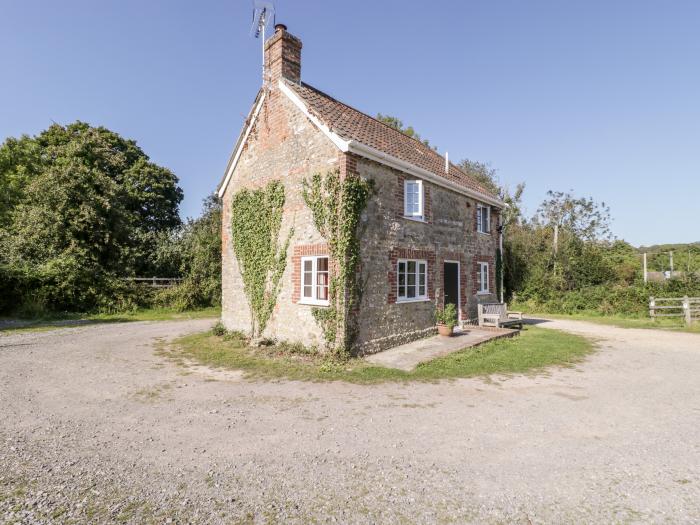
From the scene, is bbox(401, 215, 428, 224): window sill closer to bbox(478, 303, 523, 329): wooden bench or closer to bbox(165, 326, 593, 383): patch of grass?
bbox(165, 326, 593, 383): patch of grass

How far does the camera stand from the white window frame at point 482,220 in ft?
54.9

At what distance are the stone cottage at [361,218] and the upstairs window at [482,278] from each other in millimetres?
1535

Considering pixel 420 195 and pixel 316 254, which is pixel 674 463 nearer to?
pixel 316 254

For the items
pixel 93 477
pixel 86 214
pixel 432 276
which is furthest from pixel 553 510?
pixel 86 214

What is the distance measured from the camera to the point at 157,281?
24.8 metres

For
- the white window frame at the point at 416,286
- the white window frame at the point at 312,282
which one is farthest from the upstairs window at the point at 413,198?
the white window frame at the point at 312,282

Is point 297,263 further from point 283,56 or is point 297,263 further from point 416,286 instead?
point 283,56

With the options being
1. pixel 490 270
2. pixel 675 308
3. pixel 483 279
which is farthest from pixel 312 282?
pixel 675 308

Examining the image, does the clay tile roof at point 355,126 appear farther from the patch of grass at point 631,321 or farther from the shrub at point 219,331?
the patch of grass at point 631,321

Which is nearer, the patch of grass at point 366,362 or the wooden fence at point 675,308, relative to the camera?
the patch of grass at point 366,362

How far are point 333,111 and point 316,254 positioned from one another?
205 inches

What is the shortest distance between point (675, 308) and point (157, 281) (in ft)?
99.5

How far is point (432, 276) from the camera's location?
13266 millimetres

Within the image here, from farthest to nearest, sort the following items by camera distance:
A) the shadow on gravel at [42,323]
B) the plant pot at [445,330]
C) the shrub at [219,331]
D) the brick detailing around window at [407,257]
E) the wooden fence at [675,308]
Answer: the wooden fence at [675,308] < the shadow on gravel at [42,323] < the shrub at [219,331] < the plant pot at [445,330] < the brick detailing around window at [407,257]
